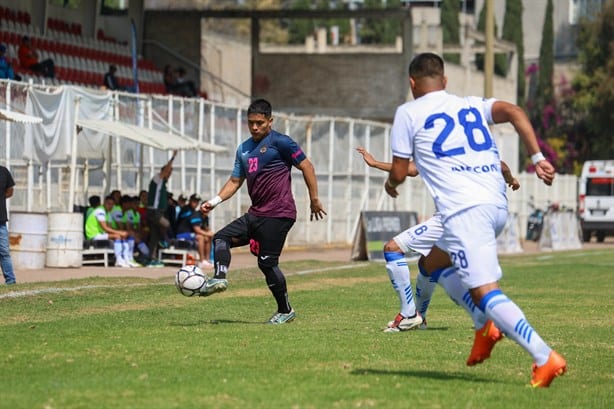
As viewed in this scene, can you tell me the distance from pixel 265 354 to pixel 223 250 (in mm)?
2885

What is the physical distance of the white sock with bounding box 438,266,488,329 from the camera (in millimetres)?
9383

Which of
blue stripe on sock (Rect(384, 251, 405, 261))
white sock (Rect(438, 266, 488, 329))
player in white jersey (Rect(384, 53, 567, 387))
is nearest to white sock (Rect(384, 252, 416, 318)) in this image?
blue stripe on sock (Rect(384, 251, 405, 261))

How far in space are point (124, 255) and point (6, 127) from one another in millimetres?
3277

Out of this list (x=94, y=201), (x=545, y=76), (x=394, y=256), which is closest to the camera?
(x=394, y=256)

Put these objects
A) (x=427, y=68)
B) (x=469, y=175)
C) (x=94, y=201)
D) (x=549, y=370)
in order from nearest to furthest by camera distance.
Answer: (x=549, y=370), (x=469, y=175), (x=427, y=68), (x=94, y=201)

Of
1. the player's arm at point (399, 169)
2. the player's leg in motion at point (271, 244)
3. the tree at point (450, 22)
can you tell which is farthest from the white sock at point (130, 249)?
the tree at point (450, 22)

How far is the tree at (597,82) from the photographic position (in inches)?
2869

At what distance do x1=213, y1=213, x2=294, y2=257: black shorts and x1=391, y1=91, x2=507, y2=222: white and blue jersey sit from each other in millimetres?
4169

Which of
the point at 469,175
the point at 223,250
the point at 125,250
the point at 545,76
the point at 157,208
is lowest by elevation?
the point at 125,250

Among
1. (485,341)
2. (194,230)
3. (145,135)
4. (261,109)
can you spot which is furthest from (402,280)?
(194,230)

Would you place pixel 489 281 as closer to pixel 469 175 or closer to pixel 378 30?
pixel 469 175

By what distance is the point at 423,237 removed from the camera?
1259 centimetres

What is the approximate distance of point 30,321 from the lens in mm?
13852

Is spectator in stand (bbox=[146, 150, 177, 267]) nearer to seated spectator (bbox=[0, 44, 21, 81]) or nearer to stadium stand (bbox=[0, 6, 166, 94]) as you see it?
seated spectator (bbox=[0, 44, 21, 81])
